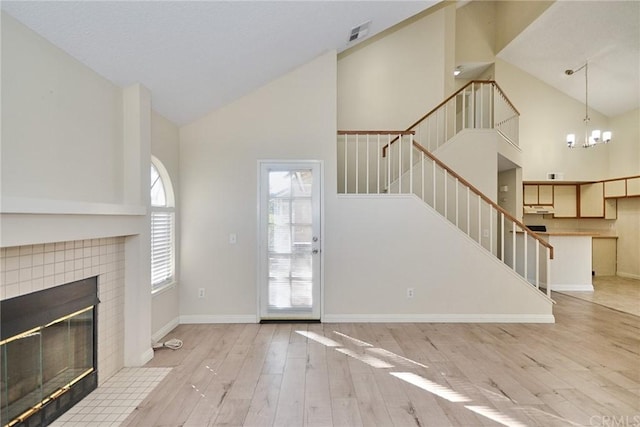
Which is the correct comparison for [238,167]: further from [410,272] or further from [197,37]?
[410,272]

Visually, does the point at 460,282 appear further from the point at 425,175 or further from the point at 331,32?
the point at 331,32

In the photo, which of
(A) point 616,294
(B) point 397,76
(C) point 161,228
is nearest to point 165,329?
(C) point 161,228

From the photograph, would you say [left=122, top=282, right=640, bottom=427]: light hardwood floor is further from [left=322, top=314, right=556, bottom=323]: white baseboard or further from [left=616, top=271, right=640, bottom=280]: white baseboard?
[left=616, top=271, right=640, bottom=280]: white baseboard

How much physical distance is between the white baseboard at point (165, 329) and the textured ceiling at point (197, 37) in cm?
244

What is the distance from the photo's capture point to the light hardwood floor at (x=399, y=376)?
213 cm

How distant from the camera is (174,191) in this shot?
12.5 feet

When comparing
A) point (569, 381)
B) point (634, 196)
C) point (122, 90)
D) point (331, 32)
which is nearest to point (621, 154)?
point (634, 196)

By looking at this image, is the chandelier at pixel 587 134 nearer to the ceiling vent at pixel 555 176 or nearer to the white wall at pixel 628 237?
the ceiling vent at pixel 555 176

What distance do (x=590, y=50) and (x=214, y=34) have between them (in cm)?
702

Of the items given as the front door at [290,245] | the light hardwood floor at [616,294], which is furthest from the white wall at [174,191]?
the light hardwood floor at [616,294]

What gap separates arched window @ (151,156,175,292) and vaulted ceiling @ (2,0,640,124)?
29.5 inches

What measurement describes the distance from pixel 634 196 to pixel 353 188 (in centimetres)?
599

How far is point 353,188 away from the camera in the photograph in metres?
5.70

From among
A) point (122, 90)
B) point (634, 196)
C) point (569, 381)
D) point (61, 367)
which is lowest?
point (569, 381)
